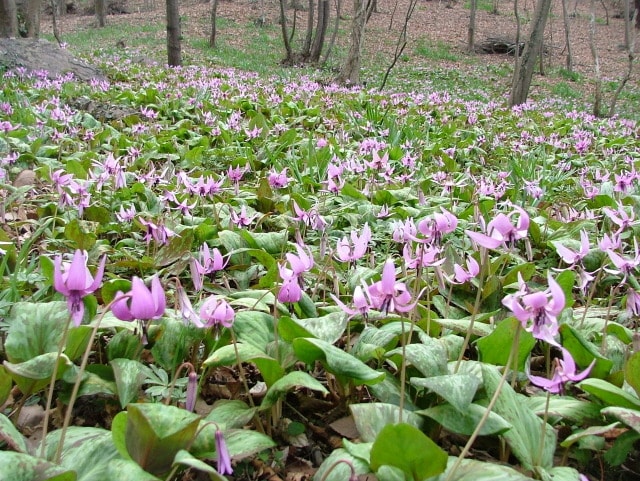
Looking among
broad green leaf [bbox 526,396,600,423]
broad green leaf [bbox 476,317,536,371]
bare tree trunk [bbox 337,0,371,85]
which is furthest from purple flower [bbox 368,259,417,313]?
bare tree trunk [bbox 337,0,371,85]

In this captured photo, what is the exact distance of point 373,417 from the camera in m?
1.17

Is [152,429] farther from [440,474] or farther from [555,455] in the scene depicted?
[555,455]

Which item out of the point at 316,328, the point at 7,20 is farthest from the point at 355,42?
the point at 316,328

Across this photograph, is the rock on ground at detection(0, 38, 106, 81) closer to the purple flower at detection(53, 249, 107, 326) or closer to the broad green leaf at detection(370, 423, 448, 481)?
the purple flower at detection(53, 249, 107, 326)

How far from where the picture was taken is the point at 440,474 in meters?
1.04

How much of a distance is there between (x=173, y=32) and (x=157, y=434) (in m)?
12.2

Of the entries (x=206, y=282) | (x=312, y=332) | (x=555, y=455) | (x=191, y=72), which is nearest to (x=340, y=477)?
(x=312, y=332)

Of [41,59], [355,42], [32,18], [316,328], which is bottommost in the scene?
[316,328]

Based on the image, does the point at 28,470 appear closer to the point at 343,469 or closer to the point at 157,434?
the point at 157,434

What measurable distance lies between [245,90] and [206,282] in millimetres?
7047

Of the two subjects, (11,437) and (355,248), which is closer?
(11,437)

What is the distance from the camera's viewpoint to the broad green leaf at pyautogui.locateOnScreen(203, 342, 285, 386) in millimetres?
1264

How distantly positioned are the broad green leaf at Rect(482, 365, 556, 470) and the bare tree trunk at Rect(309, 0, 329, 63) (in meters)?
16.4

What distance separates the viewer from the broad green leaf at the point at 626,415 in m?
1.11
